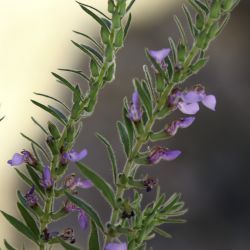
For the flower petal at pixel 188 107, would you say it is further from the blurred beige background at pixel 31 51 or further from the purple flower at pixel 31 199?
the blurred beige background at pixel 31 51

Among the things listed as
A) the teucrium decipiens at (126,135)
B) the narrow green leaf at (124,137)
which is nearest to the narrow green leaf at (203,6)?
the teucrium decipiens at (126,135)

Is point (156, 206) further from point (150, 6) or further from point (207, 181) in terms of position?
point (150, 6)

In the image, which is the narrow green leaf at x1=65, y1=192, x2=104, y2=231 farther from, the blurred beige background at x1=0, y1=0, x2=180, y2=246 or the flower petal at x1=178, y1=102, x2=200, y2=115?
the blurred beige background at x1=0, y1=0, x2=180, y2=246

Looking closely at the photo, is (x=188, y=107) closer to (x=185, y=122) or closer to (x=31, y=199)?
(x=185, y=122)

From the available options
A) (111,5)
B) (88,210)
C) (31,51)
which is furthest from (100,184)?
(31,51)

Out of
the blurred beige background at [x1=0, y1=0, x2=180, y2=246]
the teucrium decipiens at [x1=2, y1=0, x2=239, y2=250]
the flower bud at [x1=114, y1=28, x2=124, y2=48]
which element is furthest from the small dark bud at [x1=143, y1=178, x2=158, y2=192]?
the blurred beige background at [x1=0, y1=0, x2=180, y2=246]

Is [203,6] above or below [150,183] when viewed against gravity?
above
